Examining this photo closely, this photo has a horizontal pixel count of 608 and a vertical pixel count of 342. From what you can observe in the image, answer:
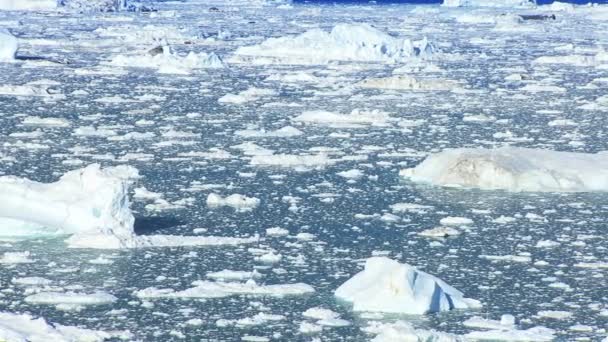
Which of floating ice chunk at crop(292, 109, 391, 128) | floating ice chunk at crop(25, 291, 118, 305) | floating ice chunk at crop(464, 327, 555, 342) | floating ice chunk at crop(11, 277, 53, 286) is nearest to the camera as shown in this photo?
floating ice chunk at crop(464, 327, 555, 342)

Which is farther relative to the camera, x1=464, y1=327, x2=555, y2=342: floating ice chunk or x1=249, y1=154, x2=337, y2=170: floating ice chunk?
x1=249, y1=154, x2=337, y2=170: floating ice chunk

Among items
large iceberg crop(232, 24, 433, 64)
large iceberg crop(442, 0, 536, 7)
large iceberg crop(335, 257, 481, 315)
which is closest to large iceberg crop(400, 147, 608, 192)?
large iceberg crop(335, 257, 481, 315)

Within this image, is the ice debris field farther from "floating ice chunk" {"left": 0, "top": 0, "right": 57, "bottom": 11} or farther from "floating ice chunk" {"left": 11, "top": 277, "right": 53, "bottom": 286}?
"floating ice chunk" {"left": 0, "top": 0, "right": 57, "bottom": 11}

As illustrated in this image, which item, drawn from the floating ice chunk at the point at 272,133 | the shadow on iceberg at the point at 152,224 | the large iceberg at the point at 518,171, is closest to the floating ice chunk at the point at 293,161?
the large iceberg at the point at 518,171

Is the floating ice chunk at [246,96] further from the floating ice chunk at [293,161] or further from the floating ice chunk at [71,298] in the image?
the floating ice chunk at [71,298]

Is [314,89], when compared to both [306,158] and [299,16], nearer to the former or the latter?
[306,158]

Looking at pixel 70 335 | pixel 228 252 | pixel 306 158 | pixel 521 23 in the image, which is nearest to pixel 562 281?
pixel 228 252
